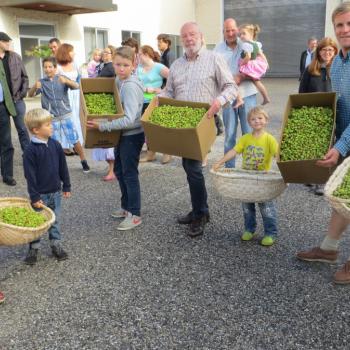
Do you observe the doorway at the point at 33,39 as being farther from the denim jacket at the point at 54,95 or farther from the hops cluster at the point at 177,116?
the hops cluster at the point at 177,116

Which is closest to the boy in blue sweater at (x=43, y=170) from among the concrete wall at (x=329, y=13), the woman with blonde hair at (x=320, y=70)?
the woman with blonde hair at (x=320, y=70)

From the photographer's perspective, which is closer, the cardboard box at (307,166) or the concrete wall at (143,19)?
the cardboard box at (307,166)

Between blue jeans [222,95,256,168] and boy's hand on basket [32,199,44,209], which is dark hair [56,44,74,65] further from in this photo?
boy's hand on basket [32,199,44,209]

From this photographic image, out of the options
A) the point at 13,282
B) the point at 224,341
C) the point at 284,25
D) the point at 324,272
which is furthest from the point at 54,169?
the point at 284,25

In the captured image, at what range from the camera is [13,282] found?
3.66m

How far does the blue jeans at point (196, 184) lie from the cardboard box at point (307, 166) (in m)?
1.06

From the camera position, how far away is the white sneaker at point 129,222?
471cm

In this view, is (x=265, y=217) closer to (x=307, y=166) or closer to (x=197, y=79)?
(x=307, y=166)

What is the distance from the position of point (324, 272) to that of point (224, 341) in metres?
1.28

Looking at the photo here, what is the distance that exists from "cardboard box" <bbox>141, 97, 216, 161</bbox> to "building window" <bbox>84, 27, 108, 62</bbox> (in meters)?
17.3

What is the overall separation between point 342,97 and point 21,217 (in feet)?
8.78

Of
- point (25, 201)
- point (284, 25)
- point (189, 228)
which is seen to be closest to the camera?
point (25, 201)

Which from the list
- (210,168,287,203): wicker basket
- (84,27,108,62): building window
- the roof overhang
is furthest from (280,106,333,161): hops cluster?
(84,27,108,62): building window

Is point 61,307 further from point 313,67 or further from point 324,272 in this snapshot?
point 313,67
